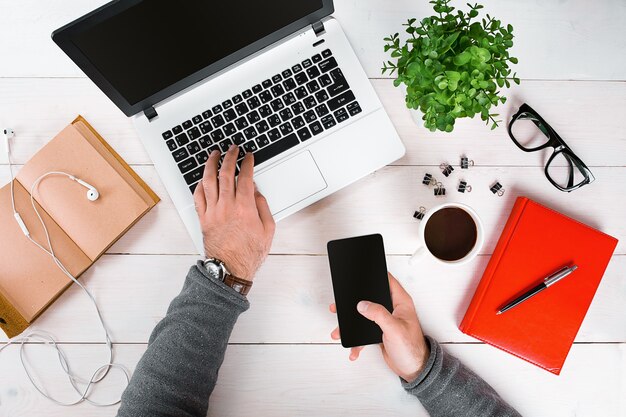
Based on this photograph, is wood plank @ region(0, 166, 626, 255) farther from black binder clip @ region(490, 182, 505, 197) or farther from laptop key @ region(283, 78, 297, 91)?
laptop key @ region(283, 78, 297, 91)

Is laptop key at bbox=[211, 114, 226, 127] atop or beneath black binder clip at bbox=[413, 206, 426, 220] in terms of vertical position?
atop

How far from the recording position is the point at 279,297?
3.01 ft

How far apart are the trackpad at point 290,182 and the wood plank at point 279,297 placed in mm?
118

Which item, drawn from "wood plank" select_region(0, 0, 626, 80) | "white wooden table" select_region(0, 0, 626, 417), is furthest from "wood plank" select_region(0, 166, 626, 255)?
"wood plank" select_region(0, 0, 626, 80)

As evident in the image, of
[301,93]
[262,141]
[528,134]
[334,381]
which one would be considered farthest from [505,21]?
[334,381]

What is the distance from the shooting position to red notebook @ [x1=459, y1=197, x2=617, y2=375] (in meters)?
0.89

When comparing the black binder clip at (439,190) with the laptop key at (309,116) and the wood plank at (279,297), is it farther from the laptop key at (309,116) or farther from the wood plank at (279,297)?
the laptop key at (309,116)

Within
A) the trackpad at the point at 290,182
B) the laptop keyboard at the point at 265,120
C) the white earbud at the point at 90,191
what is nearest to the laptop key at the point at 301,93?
the laptop keyboard at the point at 265,120

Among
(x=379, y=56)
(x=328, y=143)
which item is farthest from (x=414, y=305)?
(x=379, y=56)

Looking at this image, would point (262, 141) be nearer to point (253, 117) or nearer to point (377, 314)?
point (253, 117)

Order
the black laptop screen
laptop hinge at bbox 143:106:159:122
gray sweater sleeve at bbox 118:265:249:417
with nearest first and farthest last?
the black laptop screen, gray sweater sleeve at bbox 118:265:249:417, laptop hinge at bbox 143:106:159:122

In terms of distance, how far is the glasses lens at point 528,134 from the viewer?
0.94 m

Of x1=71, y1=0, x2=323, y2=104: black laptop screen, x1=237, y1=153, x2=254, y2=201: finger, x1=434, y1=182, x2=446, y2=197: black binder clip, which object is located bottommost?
x1=434, y1=182, x2=446, y2=197: black binder clip

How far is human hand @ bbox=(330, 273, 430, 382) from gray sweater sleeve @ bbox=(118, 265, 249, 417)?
0.71ft
